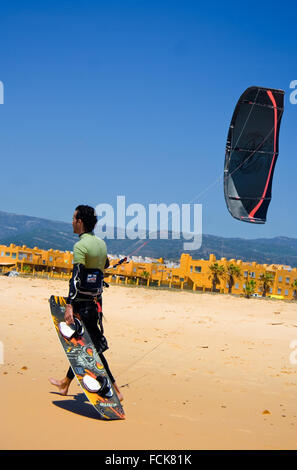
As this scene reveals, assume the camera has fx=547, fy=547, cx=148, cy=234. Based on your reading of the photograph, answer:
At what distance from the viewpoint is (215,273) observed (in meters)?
51.9

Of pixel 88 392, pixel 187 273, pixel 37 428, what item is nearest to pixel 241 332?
pixel 88 392

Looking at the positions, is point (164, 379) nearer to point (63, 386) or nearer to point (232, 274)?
point (63, 386)

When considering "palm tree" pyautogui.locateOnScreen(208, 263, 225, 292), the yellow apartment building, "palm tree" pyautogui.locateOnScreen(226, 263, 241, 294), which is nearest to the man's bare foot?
the yellow apartment building

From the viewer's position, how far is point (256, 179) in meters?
10.8

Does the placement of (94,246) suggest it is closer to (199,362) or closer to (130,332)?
(199,362)

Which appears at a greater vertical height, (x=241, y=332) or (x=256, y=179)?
(x=256, y=179)

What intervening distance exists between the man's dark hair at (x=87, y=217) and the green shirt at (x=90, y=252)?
0.32 feet

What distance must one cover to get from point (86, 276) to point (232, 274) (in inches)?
1805

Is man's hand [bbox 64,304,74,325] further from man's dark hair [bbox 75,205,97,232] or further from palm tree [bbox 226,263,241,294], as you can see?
palm tree [bbox 226,263,241,294]

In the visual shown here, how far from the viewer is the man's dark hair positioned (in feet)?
19.6

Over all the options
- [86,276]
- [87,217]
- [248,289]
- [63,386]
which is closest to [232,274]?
[248,289]

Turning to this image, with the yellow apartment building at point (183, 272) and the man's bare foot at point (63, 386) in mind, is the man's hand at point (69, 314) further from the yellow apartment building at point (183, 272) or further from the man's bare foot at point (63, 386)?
the yellow apartment building at point (183, 272)

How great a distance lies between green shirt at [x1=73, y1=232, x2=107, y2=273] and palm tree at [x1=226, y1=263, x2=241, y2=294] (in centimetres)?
4421
